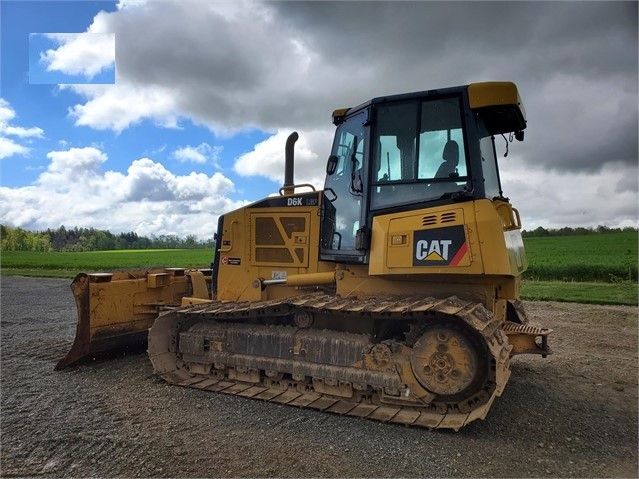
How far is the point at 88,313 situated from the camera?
6.65 m

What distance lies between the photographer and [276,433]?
4395mm

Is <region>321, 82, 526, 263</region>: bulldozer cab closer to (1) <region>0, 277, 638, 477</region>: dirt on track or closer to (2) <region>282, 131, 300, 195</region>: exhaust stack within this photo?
(2) <region>282, 131, 300, 195</region>: exhaust stack

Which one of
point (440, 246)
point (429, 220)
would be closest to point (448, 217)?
point (429, 220)

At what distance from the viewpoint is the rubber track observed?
4.37 metres

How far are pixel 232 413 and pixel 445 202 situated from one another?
318 centimetres

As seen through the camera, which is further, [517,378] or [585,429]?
[517,378]

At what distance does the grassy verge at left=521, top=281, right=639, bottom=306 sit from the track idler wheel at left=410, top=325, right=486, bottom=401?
11.7 metres

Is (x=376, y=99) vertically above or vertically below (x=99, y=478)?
above

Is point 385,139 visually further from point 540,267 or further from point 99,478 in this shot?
point 540,267

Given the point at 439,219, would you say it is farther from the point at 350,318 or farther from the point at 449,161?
the point at 350,318

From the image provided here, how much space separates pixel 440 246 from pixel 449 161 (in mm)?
989

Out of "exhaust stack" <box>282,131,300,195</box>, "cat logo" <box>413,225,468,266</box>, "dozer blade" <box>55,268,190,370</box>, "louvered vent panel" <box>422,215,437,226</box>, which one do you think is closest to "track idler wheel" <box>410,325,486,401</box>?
"cat logo" <box>413,225,468,266</box>

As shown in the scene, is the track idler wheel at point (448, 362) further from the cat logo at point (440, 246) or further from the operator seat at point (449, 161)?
the operator seat at point (449, 161)

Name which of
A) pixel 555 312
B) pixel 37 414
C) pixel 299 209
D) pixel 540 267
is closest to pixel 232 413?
pixel 37 414
